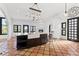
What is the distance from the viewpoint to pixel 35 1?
8.61ft

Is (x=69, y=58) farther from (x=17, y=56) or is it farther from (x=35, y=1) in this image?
(x=35, y=1)

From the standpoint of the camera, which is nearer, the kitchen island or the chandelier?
the chandelier

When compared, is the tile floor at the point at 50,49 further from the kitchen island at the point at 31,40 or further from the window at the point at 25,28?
the window at the point at 25,28

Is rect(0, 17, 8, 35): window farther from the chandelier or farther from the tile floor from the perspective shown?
the chandelier

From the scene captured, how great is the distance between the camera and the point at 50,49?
262 cm

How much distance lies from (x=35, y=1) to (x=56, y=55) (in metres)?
1.16

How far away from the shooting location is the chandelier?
2631 millimetres

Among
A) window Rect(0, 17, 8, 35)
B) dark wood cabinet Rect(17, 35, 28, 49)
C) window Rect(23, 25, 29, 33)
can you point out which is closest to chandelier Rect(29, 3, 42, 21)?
window Rect(23, 25, 29, 33)

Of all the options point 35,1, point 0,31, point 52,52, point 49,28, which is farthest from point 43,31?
point 0,31

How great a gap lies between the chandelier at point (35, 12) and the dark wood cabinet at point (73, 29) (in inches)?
25.1

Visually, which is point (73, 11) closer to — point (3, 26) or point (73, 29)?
point (73, 29)

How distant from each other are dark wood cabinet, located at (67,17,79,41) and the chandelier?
639 millimetres

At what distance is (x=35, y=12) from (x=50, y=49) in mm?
811

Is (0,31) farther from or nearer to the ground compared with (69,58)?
farther from the ground
